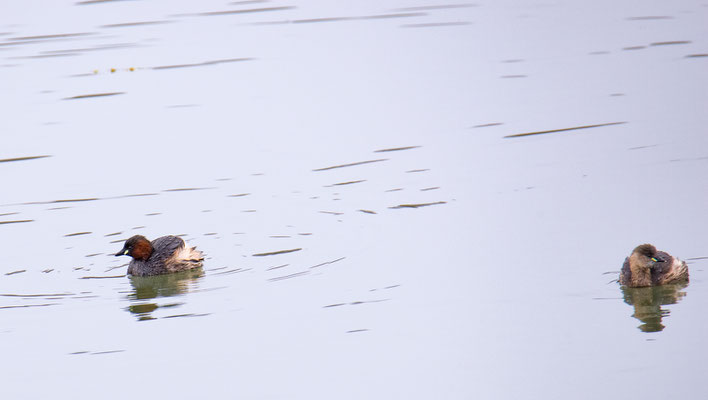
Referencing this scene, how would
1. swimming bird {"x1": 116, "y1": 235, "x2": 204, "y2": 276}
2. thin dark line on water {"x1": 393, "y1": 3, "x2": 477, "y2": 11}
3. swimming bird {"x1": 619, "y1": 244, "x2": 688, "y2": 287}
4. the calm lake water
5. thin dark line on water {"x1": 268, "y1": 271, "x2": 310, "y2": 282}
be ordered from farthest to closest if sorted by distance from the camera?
1. thin dark line on water {"x1": 393, "y1": 3, "x2": 477, "y2": 11}
2. swimming bird {"x1": 116, "y1": 235, "x2": 204, "y2": 276}
3. thin dark line on water {"x1": 268, "y1": 271, "x2": 310, "y2": 282}
4. swimming bird {"x1": 619, "y1": 244, "x2": 688, "y2": 287}
5. the calm lake water

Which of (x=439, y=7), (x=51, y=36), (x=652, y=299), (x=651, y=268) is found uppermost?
(x=439, y=7)

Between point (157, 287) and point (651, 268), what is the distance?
4858 millimetres

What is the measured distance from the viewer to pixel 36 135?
59.2 ft

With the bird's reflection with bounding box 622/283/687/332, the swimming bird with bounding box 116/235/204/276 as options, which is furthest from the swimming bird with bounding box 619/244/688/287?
the swimming bird with bounding box 116/235/204/276

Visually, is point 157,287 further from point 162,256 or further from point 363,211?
point 363,211

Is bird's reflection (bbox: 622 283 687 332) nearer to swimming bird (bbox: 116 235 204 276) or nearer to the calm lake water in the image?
the calm lake water

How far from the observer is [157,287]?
1147 centimetres

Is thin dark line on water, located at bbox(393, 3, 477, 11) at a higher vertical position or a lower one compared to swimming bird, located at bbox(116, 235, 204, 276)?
higher

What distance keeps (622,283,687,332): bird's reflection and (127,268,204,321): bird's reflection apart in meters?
4.16

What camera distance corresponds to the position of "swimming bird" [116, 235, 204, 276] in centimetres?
1162

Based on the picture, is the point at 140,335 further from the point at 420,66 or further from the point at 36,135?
the point at 420,66

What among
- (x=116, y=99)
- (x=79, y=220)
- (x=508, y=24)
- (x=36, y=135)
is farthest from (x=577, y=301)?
(x=508, y=24)

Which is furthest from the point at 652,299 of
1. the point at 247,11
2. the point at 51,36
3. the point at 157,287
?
the point at 247,11

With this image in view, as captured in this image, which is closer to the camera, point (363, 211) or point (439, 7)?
point (363, 211)
